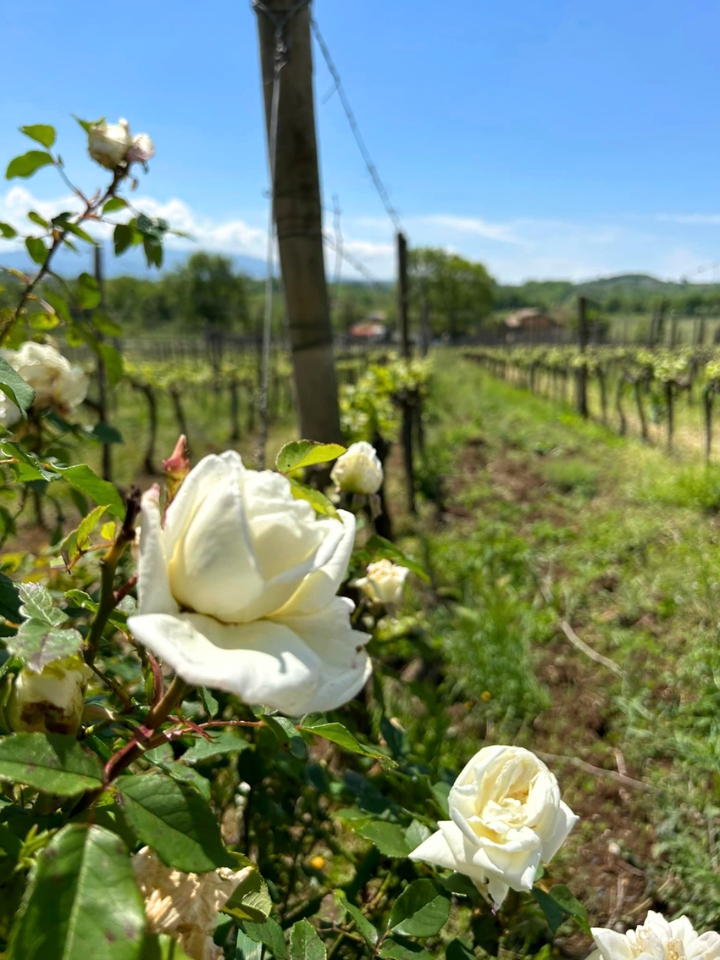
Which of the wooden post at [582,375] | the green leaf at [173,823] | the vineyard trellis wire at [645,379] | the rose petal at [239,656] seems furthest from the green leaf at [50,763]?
the wooden post at [582,375]

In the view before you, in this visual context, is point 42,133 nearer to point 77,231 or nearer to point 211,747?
point 77,231

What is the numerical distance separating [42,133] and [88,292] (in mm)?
290

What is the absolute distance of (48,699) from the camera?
0.45m

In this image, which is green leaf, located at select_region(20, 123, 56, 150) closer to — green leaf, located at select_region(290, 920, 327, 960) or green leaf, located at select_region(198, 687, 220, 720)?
green leaf, located at select_region(198, 687, 220, 720)

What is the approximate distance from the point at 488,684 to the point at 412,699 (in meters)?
0.35

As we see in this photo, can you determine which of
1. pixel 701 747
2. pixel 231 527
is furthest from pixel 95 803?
pixel 701 747

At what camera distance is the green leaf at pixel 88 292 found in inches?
44.0

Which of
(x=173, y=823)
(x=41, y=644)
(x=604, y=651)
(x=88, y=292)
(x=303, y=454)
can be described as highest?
(x=88, y=292)

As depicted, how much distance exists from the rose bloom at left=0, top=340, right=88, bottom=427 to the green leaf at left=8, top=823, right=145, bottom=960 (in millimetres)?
729

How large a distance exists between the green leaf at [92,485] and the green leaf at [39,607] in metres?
0.12

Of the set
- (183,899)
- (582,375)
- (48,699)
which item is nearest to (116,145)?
(48,699)

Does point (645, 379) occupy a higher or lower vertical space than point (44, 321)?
lower

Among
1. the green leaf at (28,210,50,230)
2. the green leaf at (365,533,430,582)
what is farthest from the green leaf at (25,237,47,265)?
the green leaf at (365,533,430,582)

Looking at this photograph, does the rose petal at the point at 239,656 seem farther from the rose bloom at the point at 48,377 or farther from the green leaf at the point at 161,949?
the rose bloom at the point at 48,377
